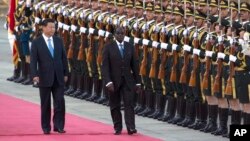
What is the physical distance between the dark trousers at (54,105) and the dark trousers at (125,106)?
77cm

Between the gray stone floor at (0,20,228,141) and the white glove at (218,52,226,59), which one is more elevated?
the white glove at (218,52,226,59)

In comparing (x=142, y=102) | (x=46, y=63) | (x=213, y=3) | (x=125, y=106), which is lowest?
(x=142, y=102)

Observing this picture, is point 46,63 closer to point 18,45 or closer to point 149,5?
point 149,5

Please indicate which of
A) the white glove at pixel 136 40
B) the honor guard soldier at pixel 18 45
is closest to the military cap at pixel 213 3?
the white glove at pixel 136 40

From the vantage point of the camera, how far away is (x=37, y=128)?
65.9 feet

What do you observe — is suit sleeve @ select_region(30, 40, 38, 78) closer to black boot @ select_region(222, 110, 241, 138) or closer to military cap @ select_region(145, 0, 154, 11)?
black boot @ select_region(222, 110, 241, 138)

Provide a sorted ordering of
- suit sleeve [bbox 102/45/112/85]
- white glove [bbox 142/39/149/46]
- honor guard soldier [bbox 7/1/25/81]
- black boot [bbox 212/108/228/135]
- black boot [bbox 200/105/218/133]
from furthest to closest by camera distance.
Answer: honor guard soldier [bbox 7/1/25/81] → white glove [bbox 142/39/149/46] → black boot [bbox 200/105/218/133] → black boot [bbox 212/108/228/135] → suit sleeve [bbox 102/45/112/85]

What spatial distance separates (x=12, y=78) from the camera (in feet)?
91.8

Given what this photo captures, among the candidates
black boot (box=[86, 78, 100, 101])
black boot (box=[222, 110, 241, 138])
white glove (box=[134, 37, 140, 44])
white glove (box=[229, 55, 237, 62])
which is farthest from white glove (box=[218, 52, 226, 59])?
black boot (box=[86, 78, 100, 101])

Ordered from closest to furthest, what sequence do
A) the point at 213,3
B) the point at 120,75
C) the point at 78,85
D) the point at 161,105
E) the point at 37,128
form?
the point at 120,75 → the point at 37,128 → the point at 213,3 → the point at 161,105 → the point at 78,85

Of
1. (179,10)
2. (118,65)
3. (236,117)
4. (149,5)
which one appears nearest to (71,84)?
(149,5)

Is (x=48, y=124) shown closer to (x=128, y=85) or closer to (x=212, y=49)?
(x=128, y=85)

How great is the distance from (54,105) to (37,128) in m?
0.81

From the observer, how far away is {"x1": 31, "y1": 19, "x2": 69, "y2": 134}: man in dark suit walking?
19297 millimetres
